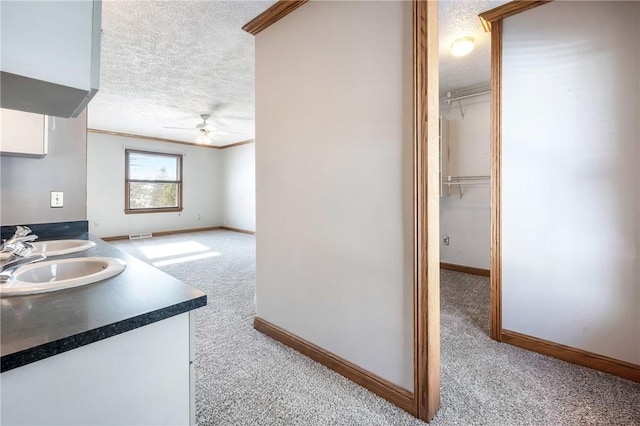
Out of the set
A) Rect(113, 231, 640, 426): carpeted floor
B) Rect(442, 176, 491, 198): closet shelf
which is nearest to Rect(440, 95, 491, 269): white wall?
Rect(442, 176, 491, 198): closet shelf

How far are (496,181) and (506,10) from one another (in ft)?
3.89

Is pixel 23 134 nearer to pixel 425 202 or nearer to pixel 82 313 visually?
pixel 82 313

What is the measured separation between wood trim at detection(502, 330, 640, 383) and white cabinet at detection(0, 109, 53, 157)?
11.3 ft

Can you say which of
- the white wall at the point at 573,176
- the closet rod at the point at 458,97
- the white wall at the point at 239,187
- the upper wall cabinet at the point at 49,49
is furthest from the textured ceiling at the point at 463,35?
the white wall at the point at 239,187

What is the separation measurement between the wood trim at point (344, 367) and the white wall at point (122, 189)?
5.69m

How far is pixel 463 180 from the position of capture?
3.82m

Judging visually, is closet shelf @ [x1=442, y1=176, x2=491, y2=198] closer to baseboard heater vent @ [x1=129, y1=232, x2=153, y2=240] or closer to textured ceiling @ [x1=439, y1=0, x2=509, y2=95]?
textured ceiling @ [x1=439, y1=0, x2=509, y2=95]

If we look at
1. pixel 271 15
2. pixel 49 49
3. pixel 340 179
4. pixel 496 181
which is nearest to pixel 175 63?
pixel 271 15

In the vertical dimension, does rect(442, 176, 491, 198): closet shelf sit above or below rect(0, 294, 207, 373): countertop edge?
above

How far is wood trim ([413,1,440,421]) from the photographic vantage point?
1.36 m

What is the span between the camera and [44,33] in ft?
2.17

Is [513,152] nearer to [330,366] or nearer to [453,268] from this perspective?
[330,366]

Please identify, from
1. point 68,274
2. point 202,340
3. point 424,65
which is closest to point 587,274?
point 424,65

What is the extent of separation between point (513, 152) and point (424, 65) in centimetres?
122
